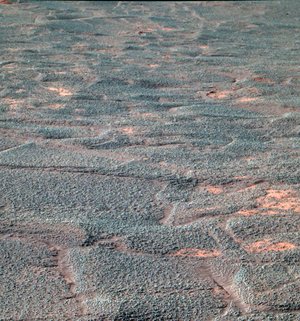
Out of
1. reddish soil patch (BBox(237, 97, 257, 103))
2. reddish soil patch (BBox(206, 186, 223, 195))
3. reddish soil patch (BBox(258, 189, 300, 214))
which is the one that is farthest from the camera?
reddish soil patch (BBox(237, 97, 257, 103))

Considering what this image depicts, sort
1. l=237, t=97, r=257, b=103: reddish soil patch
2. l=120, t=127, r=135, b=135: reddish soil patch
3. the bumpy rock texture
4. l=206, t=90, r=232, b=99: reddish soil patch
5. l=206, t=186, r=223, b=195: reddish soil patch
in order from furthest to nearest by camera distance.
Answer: l=206, t=90, r=232, b=99: reddish soil patch < l=237, t=97, r=257, b=103: reddish soil patch < l=120, t=127, r=135, b=135: reddish soil patch < l=206, t=186, r=223, b=195: reddish soil patch < the bumpy rock texture

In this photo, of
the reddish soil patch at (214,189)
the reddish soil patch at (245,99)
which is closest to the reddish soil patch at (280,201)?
the reddish soil patch at (214,189)

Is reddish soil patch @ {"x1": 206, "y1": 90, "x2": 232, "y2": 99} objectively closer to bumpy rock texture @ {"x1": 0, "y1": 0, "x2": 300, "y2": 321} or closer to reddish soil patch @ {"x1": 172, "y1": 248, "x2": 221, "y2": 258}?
bumpy rock texture @ {"x1": 0, "y1": 0, "x2": 300, "y2": 321}

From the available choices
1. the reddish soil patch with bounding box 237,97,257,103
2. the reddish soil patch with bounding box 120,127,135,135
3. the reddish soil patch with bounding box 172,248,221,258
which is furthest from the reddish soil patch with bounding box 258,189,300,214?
the reddish soil patch with bounding box 237,97,257,103

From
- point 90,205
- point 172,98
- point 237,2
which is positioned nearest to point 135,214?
point 90,205

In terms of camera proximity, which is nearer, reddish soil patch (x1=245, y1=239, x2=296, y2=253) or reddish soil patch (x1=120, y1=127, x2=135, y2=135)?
reddish soil patch (x1=245, y1=239, x2=296, y2=253)

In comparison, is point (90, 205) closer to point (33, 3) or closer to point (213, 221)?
point (213, 221)

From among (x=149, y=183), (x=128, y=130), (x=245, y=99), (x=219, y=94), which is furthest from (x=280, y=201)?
(x=219, y=94)

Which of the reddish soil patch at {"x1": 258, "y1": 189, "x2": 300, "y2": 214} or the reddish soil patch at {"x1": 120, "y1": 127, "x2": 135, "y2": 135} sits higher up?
the reddish soil patch at {"x1": 120, "y1": 127, "x2": 135, "y2": 135}
